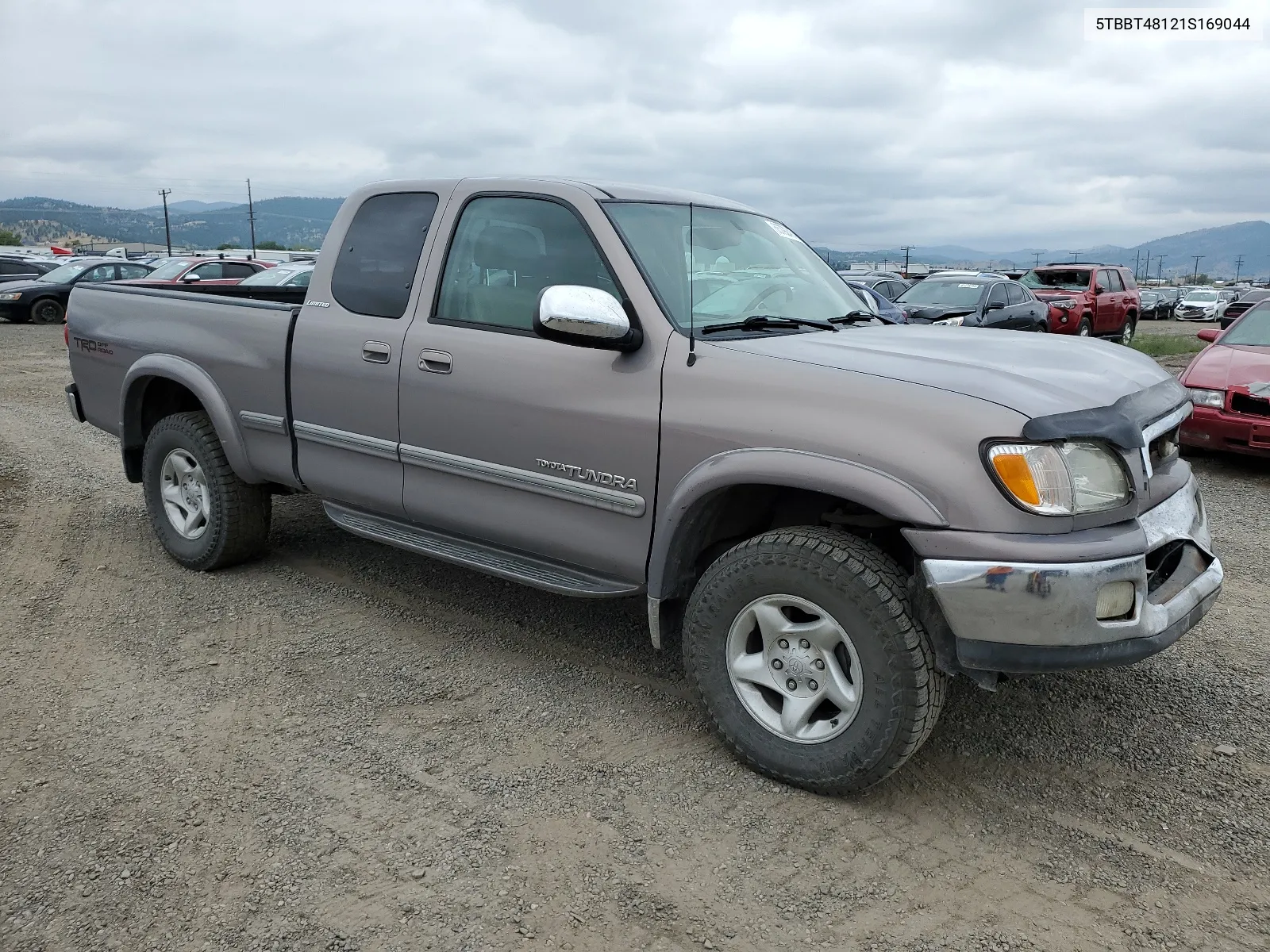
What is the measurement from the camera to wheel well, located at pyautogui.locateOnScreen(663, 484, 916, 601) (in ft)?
10.6

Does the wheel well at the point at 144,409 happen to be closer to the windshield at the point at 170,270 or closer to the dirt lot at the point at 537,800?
the dirt lot at the point at 537,800

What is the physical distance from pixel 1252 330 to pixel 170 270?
62.0 ft

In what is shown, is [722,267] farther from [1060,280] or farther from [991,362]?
[1060,280]

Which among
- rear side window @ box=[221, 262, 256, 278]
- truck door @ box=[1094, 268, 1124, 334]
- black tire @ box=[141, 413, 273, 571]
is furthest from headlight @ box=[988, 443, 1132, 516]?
rear side window @ box=[221, 262, 256, 278]

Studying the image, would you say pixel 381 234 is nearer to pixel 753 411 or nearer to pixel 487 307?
pixel 487 307

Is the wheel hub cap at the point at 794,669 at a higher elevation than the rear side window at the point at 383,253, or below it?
below

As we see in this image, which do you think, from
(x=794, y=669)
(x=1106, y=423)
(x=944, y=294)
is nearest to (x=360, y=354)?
(x=794, y=669)

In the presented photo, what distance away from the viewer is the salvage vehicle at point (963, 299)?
13.5 meters

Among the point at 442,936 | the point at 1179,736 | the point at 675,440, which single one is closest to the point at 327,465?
the point at 675,440

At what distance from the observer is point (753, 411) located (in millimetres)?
3137

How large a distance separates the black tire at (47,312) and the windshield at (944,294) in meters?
18.8

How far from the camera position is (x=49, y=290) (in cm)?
2297

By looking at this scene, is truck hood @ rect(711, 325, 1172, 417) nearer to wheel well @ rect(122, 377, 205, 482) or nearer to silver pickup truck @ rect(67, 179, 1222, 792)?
silver pickup truck @ rect(67, 179, 1222, 792)

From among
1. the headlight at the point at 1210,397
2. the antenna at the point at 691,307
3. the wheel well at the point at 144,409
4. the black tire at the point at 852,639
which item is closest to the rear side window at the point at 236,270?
the wheel well at the point at 144,409
